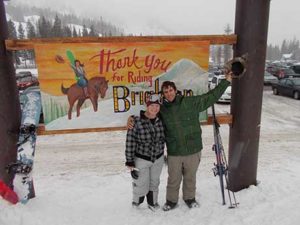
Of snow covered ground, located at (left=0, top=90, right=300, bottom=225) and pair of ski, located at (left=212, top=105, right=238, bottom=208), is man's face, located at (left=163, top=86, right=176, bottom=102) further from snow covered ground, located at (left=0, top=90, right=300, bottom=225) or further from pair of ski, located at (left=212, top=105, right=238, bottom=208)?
snow covered ground, located at (left=0, top=90, right=300, bottom=225)

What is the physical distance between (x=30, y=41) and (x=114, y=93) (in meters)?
1.17

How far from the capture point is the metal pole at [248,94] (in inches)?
154

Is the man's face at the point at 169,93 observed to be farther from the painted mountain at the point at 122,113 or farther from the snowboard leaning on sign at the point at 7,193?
the snowboard leaning on sign at the point at 7,193

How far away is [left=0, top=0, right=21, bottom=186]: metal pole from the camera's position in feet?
12.4

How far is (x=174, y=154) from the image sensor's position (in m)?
3.79

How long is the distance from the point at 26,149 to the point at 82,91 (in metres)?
0.99

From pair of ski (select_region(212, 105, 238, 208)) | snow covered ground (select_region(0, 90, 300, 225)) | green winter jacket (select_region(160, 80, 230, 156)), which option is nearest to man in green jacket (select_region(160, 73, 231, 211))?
green winter jacket (select_region(160, 80, 230, 156))

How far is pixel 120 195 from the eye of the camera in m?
4.68

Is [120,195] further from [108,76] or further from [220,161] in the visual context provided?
[108,76]

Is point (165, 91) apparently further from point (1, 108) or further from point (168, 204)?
point (1, 108)

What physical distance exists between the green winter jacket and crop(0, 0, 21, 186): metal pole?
1.83 metres

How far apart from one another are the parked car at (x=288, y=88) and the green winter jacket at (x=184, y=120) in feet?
50.0

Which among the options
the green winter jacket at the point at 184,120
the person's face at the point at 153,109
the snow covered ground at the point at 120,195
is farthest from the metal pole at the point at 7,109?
the green winter jacket at the point at 184,120

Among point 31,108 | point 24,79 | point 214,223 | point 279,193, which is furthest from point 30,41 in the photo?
point 24,79
